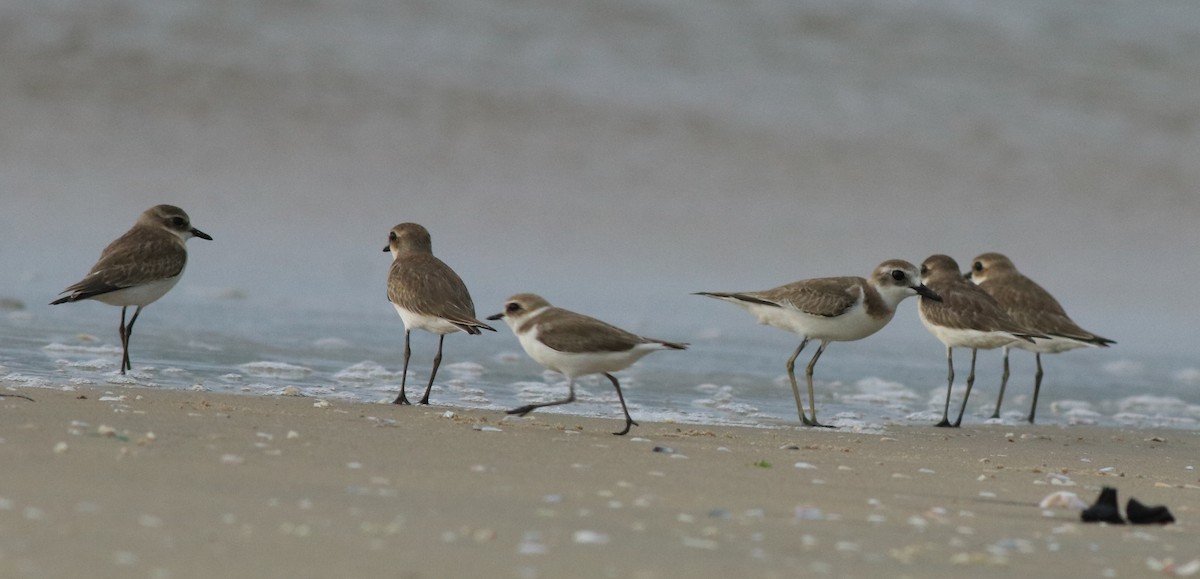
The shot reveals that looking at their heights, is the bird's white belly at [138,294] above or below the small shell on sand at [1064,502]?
above

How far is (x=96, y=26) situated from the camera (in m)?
16.4

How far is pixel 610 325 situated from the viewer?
6.43 meters

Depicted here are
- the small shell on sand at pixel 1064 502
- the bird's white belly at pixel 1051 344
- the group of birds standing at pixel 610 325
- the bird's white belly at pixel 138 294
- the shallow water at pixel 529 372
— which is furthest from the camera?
the bird's white belly at pixel 1051 344

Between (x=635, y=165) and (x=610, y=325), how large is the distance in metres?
9.59

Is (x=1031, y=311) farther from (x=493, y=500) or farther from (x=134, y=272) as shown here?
(x=493, y=500)

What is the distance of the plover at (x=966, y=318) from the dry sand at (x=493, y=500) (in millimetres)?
2232

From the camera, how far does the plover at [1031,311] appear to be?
29.1ft

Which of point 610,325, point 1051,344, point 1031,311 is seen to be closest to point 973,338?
point 1031,311

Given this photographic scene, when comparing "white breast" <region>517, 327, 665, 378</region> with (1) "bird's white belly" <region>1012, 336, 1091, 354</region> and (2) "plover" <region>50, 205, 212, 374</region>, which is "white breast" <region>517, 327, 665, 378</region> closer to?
(2) "plover" <region>50, 205, 212, 374</region>

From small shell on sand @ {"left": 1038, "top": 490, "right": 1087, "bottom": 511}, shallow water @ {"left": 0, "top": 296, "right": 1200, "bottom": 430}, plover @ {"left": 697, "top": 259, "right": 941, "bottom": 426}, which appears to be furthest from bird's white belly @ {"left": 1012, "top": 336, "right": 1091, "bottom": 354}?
small shell on sand @ {"left": 1038, "top": 490, "right": 1087, "bottom": 511}

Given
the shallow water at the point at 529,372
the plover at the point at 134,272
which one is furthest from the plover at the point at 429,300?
the plover at the point at 134,272

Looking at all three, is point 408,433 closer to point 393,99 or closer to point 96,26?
point 393,99

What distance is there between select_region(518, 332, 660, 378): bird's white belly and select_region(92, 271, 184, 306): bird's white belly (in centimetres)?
272

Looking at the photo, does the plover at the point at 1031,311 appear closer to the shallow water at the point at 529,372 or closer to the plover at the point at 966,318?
the plover at the point at 966,318
